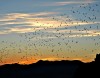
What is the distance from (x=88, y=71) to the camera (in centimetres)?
12181

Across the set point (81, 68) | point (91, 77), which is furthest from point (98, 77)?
point (81, 68)

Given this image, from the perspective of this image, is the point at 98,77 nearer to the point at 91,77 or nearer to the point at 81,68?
the point at 91,77

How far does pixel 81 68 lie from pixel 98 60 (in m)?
7.05

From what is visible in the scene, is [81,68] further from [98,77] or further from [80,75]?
[98,77]

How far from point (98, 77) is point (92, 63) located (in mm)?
8806

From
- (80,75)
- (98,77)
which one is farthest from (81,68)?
(98,77)

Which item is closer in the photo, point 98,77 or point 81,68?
point 98,77

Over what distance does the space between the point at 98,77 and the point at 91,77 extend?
278 cm

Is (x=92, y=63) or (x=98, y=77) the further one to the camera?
(x=92, y=63)

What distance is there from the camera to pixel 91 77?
11931cm

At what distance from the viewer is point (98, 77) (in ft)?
386

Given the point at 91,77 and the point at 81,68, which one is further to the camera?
the point at 81,68

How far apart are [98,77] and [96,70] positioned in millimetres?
3505
